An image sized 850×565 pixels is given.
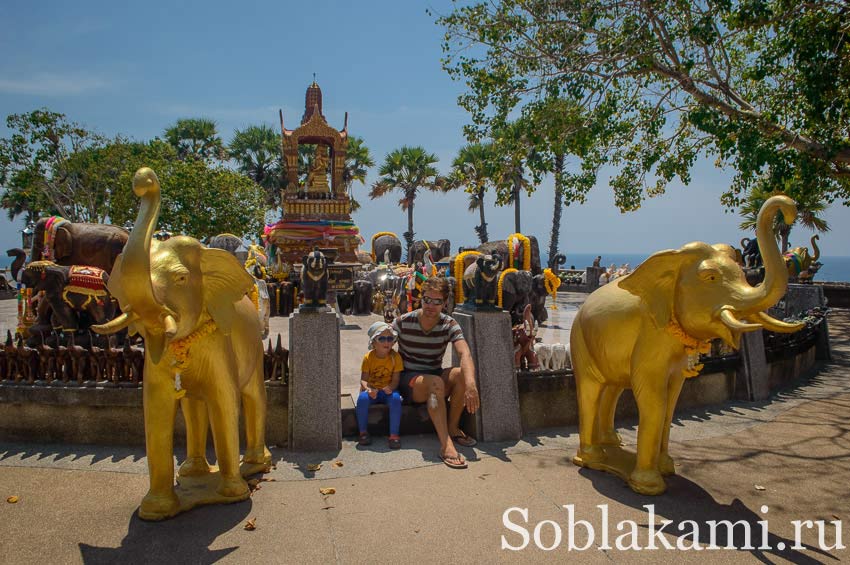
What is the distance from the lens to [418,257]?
2216 cm

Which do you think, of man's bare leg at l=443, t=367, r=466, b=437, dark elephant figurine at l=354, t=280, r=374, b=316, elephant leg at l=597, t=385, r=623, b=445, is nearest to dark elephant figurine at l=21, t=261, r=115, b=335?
man's bare leg at l=443, t=367, r=466, b=437

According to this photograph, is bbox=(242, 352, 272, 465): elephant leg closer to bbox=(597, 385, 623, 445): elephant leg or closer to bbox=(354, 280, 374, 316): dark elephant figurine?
bbox=(597, 385, 623, 445): elephant leg

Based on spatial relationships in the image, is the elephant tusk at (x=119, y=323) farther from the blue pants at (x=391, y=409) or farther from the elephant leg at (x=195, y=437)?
the blue pants at (x=391, y=409)

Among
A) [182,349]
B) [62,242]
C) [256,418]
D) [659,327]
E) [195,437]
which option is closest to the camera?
[182,349]

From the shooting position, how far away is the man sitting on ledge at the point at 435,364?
4.86 m

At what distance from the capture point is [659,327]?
12.6 ft

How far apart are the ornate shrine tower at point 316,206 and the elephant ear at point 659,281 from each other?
22185 millimetres

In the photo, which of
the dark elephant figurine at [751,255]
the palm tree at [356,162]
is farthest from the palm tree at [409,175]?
the dark elephant figurine at [751,255]

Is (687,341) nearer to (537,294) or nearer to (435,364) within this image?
(435,364)

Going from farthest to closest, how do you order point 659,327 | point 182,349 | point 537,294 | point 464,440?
point 537,294, point 464,440, point 659,327, point 182,349

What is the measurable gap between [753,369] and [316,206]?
880 inches

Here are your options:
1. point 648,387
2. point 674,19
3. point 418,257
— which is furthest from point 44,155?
point 648,387

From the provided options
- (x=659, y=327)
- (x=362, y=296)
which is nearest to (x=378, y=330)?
(x=659, y=327)

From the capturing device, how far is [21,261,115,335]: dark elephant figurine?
690 centimetres
